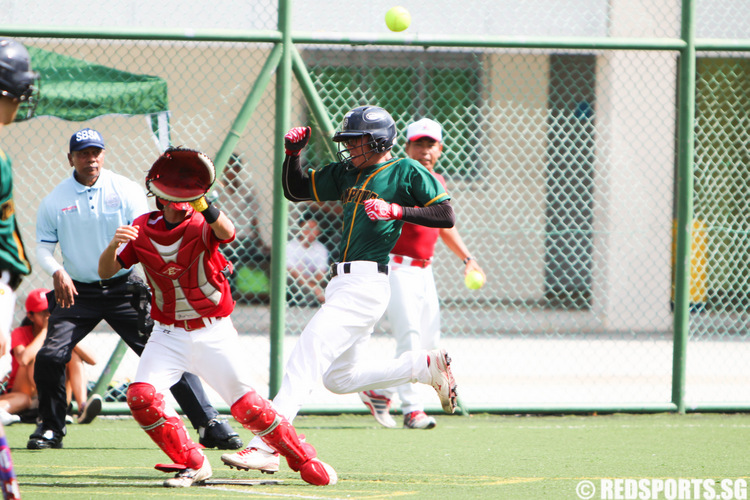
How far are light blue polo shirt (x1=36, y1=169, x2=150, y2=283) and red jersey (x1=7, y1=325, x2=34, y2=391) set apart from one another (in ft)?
4.89

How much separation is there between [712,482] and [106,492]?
3064 millimetres

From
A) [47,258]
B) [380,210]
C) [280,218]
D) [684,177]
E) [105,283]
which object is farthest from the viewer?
[684,177]

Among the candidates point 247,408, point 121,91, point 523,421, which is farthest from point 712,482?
point 121,91

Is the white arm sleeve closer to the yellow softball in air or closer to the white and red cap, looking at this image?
the white and red cap

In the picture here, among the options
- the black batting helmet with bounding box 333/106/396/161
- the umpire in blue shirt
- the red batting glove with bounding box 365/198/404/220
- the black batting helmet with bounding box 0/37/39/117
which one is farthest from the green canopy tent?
the black batting helmet with bounding box 0/37/39/117

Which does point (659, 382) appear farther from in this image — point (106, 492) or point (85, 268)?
point (106, 492)

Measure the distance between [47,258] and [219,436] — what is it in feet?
5.17

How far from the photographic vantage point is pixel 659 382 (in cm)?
1070

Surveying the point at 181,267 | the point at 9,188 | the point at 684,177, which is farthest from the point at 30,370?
the point at 684,177

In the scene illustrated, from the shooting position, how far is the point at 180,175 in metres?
4.56

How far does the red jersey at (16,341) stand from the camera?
727 cm

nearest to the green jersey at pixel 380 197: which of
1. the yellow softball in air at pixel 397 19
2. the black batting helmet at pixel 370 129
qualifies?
the black batting helmet at pixel 370 129

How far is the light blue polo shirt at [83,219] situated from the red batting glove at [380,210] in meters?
2.01

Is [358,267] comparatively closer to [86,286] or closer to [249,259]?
[86,286]
